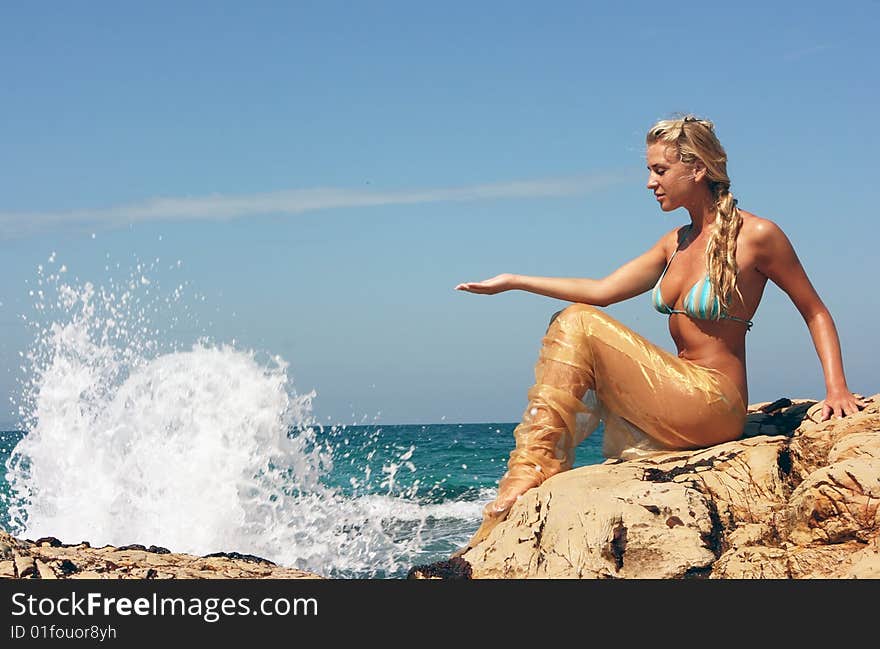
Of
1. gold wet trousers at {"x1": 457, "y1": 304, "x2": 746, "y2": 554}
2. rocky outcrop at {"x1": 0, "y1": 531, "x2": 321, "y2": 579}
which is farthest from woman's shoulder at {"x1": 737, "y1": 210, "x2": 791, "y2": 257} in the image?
rocky outcrop at {"x1": 0, "y1": 531, "x2": 321, "y2": 579}

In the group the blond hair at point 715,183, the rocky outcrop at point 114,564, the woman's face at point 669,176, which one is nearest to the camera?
the rocky outcrop at point 114,564

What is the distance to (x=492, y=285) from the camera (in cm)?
509

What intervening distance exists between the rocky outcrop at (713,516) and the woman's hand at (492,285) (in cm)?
108

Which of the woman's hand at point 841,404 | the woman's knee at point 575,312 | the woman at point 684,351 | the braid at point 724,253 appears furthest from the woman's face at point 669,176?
the woman's hand at point 841,404

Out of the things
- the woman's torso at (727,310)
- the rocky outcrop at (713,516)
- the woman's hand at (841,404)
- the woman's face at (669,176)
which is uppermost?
the woman's face at (669,176)

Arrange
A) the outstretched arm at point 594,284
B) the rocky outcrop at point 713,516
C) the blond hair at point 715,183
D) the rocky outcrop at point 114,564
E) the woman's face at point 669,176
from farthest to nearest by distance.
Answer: the outstretched arm at point 594,284 → the woman's face at point 669,176 → the blond hair at point 715,183 → the rocky outcrop at point 114,564 → the rocky outcrop at point 713,516

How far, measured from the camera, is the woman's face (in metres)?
4.84

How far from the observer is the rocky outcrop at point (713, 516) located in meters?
3.79

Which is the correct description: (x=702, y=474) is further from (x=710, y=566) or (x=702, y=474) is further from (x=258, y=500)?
(x=258, y=500)

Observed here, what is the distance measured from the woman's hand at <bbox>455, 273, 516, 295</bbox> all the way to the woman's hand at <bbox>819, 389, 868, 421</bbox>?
5.53 ft

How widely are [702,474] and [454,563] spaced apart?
Result: 1215 millimetres

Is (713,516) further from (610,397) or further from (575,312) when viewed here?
(575,312)

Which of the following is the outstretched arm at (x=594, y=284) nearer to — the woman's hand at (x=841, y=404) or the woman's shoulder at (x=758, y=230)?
the woman's shoulder at (x=758, y=230)

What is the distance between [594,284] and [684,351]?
60 cm
